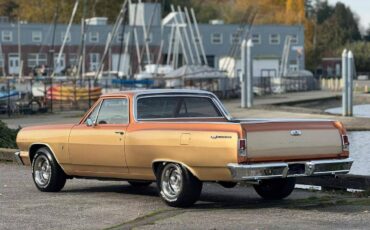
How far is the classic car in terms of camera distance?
428 inches

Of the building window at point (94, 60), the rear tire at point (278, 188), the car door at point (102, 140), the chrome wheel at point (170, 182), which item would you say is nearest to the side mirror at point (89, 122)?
the car door at point (102, 140)

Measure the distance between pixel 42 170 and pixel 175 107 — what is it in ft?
8.21

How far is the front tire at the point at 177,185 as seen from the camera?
37.0 ft

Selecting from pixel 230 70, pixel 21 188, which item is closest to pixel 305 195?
pixel 21 188

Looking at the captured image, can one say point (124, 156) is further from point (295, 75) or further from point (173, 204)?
point (295, 75)

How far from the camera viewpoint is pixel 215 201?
40.3 ft

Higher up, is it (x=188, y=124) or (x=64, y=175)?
(x=188, y=124)

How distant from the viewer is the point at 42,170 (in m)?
13.9

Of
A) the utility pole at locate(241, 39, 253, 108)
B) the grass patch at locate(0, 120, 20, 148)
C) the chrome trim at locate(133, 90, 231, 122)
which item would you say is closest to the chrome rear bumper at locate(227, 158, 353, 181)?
the chrome trim at locate(133, 90, 231, 122)

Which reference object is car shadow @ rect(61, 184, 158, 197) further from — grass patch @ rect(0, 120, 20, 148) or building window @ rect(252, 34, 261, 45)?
building window @ rect(252, 34, 261, 45)

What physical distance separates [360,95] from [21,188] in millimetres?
47932

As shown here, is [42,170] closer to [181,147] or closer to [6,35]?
[181,147]

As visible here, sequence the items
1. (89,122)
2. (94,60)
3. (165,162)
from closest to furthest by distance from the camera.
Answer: (165,162)
(89,122)
(94,60)

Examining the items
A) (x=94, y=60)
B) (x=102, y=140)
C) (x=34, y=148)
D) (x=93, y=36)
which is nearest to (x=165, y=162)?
(x=102, y=140)
